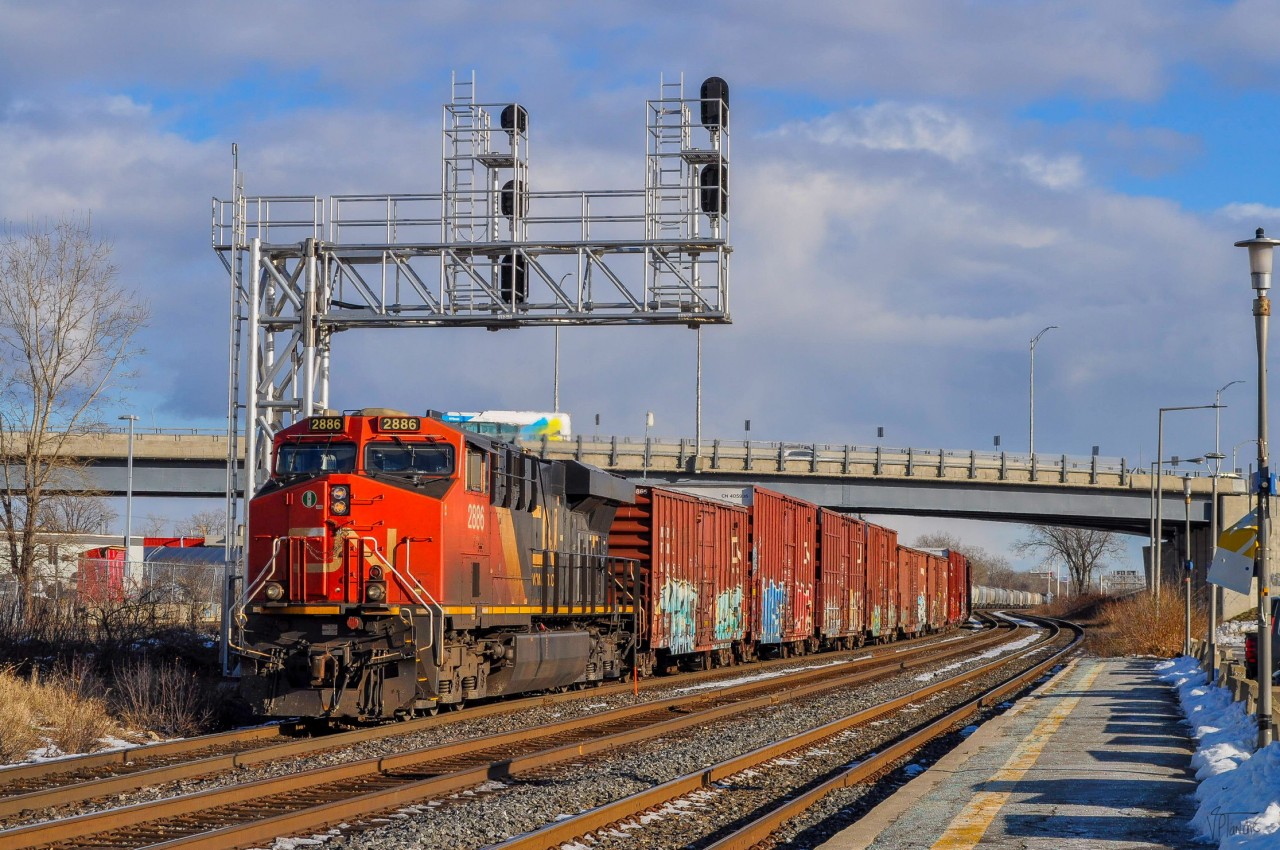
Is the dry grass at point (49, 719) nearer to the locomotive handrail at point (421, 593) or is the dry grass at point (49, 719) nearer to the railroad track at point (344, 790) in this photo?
the locomotive handrail at point (421, 593)

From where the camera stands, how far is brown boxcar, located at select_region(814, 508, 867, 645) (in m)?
37.1

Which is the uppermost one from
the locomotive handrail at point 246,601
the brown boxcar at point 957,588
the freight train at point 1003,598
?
the locomotive handrail at point 246,601

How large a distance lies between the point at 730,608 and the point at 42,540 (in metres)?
16.4

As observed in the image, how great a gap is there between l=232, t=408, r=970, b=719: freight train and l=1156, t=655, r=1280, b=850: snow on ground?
842 centimetres

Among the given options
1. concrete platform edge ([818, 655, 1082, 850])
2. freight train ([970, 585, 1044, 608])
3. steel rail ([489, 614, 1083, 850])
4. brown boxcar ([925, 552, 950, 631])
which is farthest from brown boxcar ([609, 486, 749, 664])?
freight train ([970, 585, 1044, 608])

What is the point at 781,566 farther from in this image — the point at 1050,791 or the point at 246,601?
the point at 1050,791

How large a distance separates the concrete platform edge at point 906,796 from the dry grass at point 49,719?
882 cm

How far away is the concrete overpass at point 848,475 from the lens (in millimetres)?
48000

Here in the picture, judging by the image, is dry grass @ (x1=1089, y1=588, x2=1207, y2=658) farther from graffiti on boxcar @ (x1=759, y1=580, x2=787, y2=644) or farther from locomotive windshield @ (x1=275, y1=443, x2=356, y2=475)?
locomotive windshield @ (x1=275, y1=443, x2=356, y2=475)

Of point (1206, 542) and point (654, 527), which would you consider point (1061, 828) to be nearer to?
point (654, 527)

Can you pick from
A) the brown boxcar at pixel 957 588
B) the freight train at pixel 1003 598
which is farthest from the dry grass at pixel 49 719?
the freight train at pixel 1003 598

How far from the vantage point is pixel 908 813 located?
33.4ft

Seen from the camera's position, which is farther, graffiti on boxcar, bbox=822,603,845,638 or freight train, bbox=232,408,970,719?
graffiti on boxcar, bbox=822,603,845,638

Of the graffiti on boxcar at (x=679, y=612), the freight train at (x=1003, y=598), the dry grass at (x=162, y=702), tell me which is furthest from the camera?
the freight train at (x=1003, y=598)
